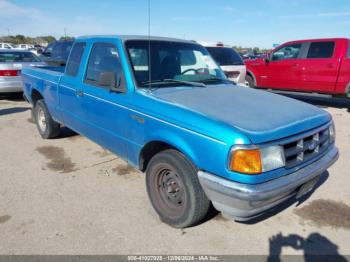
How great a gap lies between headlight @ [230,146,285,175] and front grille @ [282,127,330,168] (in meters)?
0.22

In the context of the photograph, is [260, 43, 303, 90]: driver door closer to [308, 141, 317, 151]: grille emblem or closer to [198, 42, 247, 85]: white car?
[198, 42, 247, 85]: white car

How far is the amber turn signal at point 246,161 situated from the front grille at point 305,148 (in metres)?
0.34

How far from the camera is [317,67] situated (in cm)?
919

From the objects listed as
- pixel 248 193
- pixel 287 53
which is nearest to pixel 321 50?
pixel 287 53

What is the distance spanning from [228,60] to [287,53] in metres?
2.74

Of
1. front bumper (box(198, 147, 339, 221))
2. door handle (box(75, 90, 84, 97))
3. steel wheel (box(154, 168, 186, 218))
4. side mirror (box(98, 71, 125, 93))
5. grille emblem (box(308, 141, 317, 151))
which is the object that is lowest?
steel wheel (box(154, 168, 186, 218))

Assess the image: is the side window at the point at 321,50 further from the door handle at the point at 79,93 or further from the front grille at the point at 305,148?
the door handle at the point at 79,93

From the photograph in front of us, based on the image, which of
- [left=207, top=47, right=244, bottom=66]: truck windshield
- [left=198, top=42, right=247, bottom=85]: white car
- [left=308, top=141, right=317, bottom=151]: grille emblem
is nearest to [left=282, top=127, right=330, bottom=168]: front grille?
[left=308, top=141, right=317, bottom=151]: grille emblem

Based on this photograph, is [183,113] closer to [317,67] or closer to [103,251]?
[103,251]

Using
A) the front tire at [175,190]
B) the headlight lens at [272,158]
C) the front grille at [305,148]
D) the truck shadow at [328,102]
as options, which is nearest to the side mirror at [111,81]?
the front tire at [175,190]

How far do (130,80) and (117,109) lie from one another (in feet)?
1.22

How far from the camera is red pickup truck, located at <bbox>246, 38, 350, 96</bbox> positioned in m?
8.70

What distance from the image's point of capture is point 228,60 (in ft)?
29.0

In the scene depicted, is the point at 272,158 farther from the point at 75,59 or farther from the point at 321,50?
the point at 321,50
